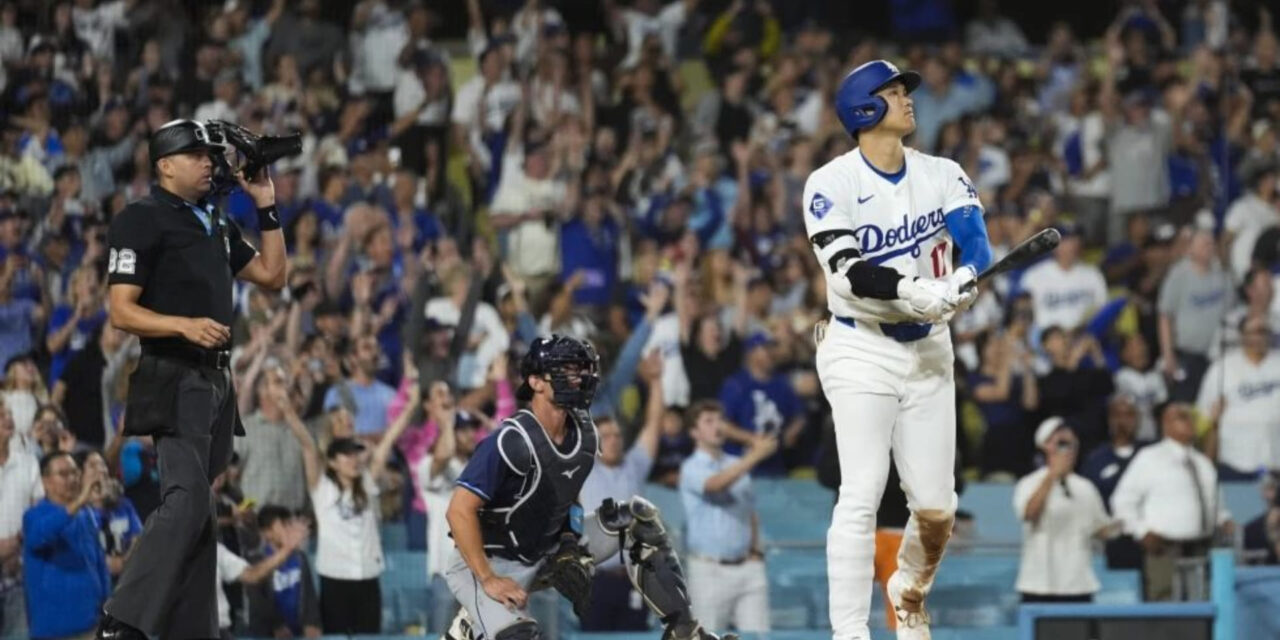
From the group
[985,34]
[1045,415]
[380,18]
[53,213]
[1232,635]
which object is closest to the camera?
[1232,635]

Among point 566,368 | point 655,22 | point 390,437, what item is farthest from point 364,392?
point 655,22

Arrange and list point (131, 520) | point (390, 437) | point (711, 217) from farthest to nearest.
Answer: point (711, 217)
point (390, 437)
point (131, 520)

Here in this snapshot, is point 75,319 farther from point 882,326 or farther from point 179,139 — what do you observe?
point 882,326

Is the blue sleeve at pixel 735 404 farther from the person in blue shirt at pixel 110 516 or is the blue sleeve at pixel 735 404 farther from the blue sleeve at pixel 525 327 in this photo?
the person in blue shirt at pixel 110 516

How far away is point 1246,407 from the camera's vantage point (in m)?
11.5

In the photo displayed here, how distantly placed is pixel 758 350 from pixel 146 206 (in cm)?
577

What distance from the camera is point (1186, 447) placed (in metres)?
10.3

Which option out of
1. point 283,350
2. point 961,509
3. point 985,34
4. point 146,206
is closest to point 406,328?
point 283,350

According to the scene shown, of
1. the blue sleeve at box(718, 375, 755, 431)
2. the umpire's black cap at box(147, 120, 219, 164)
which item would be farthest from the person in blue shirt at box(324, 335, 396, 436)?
the umpire's black cap at box(147, 120, 219, 164)

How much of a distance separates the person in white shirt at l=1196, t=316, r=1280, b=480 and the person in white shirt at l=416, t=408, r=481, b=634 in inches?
153

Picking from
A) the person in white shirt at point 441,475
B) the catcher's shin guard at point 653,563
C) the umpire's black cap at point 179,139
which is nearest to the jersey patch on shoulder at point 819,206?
the catcher's shin guard at point 653,563

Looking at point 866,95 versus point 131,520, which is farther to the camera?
point 131,520

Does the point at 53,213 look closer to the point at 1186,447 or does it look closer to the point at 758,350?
the point at 758,350

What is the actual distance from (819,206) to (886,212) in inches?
8.7
